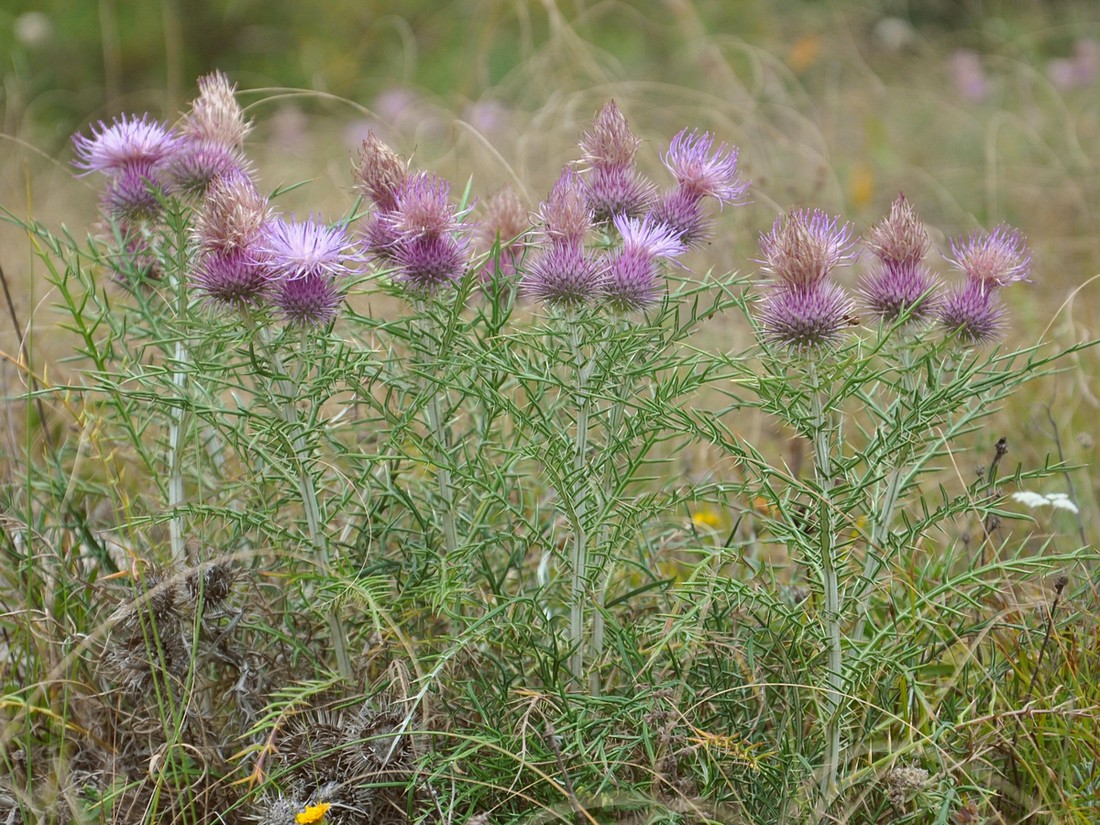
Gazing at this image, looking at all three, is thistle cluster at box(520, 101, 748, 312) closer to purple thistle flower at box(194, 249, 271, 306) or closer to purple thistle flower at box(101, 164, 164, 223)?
purple thistle flower at box(194, 249, 271, 306)

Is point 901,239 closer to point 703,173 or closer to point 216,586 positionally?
point 703,173

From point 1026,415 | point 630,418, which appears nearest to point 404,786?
point 630,418

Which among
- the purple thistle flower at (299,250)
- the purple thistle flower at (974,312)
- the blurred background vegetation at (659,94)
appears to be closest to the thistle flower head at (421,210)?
the purple thistle flower at (299,250)

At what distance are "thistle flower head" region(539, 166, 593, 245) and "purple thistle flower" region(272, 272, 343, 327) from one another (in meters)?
0.39

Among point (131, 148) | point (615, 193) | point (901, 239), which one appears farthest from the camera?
point (131, 148)

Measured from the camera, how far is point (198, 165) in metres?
2.15

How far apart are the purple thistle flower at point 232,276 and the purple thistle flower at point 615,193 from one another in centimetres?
61

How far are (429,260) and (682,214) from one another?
0.48 meters

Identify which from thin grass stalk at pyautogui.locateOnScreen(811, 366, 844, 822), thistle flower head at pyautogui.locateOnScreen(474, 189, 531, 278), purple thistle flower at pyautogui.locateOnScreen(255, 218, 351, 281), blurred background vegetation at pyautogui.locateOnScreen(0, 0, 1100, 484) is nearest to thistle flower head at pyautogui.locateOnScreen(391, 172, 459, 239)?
purple thistle flower at pyautogui.locateOnScreen(255, 218, 351, 281)

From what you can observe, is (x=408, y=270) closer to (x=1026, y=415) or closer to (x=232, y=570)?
(x=232, y=570)

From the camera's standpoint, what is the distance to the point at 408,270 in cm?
193

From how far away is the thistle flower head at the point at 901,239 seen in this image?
73.3 inches

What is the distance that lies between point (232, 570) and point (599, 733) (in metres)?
0.75

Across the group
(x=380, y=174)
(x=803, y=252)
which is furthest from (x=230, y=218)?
(x=803, y=252)
